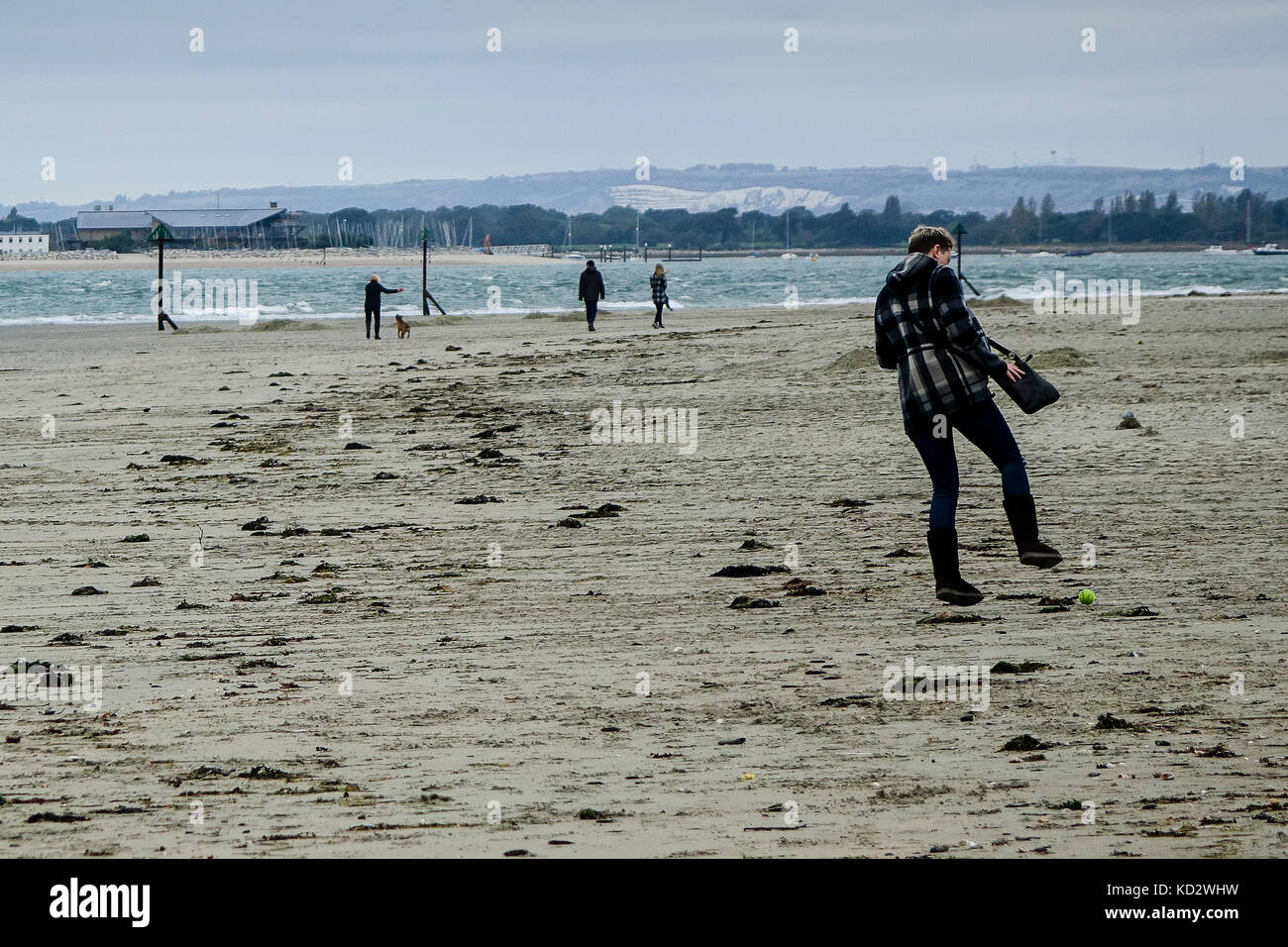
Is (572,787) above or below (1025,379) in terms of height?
below

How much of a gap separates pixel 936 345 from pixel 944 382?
175 mm

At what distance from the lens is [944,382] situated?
7129 mm

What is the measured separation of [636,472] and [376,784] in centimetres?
735

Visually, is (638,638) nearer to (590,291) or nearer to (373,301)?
(373,301)

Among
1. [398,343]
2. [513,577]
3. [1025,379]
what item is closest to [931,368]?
[1025,379]

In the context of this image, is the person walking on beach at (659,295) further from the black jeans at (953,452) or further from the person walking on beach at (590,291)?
the black jeans at (953,452)

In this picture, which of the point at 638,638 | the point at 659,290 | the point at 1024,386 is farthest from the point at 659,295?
the point at 638,638

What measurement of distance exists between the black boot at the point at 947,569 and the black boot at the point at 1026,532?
11.3 inches

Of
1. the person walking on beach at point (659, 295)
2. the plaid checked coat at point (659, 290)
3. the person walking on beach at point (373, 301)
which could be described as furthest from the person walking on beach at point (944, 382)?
the plaid checked coat at point (659, 290)

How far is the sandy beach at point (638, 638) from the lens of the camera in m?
4.49
